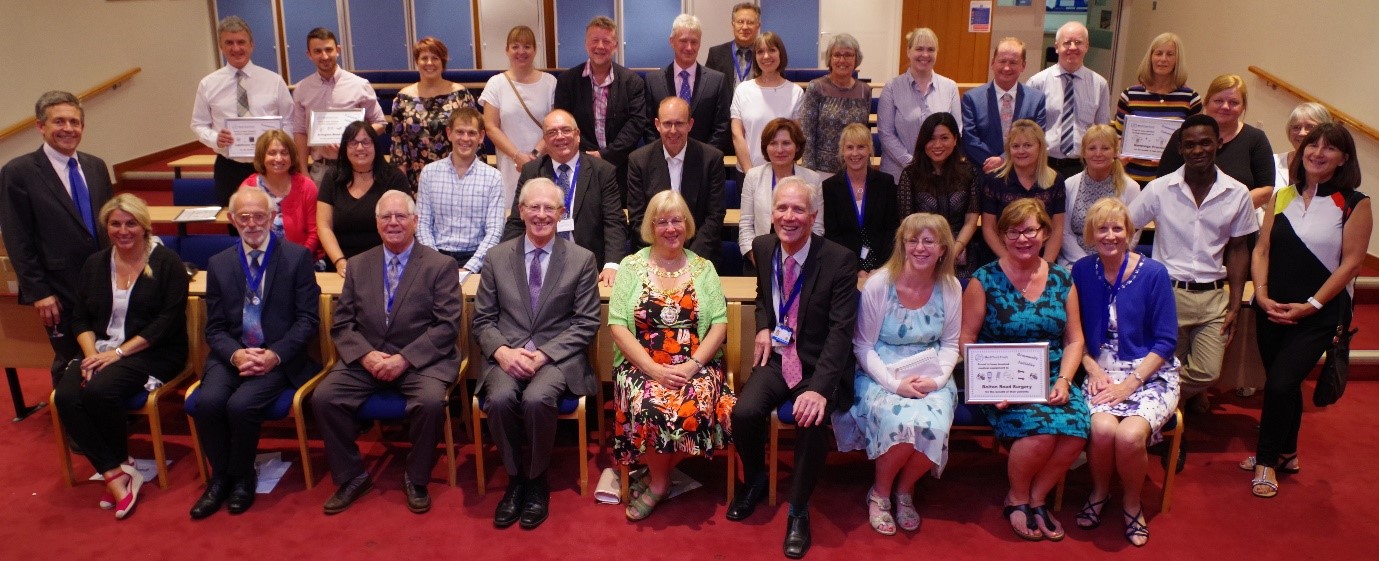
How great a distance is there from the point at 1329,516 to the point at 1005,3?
21.9 ft

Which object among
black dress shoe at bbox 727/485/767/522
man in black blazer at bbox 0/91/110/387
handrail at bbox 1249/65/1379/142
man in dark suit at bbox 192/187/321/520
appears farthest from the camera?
handrail at bbox 1249/65/1379/142

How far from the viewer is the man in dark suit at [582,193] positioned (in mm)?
4180

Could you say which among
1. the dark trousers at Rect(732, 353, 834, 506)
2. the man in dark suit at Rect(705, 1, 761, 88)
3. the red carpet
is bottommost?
the red carpet

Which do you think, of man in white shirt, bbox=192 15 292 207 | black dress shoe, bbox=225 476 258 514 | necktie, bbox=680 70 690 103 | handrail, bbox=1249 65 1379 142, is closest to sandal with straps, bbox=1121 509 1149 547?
necktie, bbox=680 70 690 103

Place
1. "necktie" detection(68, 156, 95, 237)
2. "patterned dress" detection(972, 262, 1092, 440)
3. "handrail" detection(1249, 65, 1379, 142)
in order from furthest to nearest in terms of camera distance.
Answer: "handrail" detection(1249, 65, 1379, 142) < "necktie" detection(68, 156, 95, 237) < "patterned dress" detection(972, 262, 1092, 440)

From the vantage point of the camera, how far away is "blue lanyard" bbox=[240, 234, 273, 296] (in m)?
3.67

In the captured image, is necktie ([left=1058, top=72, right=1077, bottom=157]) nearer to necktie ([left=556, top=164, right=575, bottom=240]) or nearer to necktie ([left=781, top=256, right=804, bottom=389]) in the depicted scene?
necktie ([left=781, top=256, right=804, bottom=389])

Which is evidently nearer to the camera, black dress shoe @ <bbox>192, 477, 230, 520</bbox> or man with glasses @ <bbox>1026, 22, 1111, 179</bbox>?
black dress shoe @ <bbox>192, 477, 230, 520</bbox>

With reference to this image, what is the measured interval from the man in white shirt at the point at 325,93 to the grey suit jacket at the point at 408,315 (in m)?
1.64

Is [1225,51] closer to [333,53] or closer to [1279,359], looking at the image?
[1279,359]

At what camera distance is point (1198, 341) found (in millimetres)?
3793

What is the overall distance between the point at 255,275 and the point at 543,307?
1.17m

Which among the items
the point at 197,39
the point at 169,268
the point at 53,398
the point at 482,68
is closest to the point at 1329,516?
the point at 169,268

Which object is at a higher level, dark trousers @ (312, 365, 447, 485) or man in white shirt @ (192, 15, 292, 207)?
man in white shirt @ (192, 15, 292, 207)
